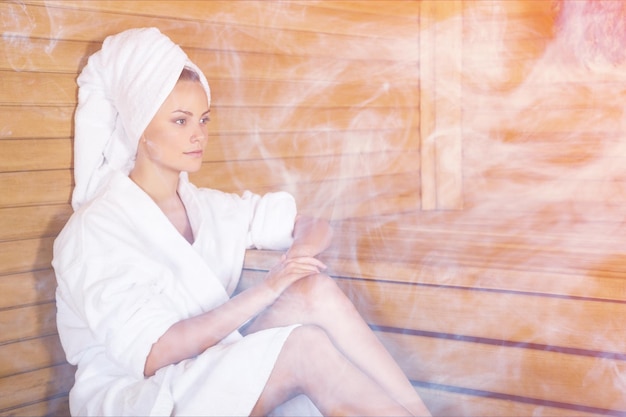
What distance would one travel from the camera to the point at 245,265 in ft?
7.32

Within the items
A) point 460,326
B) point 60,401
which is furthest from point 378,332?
point 60,401

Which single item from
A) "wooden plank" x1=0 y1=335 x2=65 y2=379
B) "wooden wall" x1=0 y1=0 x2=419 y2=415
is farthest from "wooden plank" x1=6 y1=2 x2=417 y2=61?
"wooden plank" x1=0 y1=335 x2=65 y2=379

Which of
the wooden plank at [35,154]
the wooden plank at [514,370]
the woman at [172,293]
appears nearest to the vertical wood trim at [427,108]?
the woman at [172,293]

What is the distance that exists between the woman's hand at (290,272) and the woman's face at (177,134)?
1.10 ft

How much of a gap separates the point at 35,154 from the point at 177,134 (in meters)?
0.38

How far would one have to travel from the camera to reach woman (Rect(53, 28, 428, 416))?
1.67m

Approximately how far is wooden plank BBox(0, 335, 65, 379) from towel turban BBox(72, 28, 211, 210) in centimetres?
36

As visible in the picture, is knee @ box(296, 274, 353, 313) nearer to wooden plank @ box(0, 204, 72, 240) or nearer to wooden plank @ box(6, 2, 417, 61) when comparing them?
wooden plank @ box(0, 204, 72, 240)

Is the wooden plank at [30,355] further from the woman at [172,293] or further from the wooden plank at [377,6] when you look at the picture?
the wooden plank at [377,6]

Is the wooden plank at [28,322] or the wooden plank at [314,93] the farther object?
the wooden plank at [314,93]

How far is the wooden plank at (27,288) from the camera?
2039 mm

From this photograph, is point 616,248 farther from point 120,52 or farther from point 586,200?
point 120,52

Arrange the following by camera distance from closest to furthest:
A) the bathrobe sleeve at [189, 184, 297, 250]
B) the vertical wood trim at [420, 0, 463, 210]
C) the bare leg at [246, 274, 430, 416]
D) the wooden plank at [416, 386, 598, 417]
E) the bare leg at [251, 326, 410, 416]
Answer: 1. the bare leg at [251, 326, 410, 416]
2. the bare leg at [246, 274, 430, 416]
3. the wooden plank at [416, 386, 598, 417]
4. the bathrobe sleeve at [189, 184, 297, 250]
5. the vertical wood trim at [420, 0, 463, 210]

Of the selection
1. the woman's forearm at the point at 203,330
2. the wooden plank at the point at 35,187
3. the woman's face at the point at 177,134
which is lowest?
the woman's forearm at the point at 203,330
